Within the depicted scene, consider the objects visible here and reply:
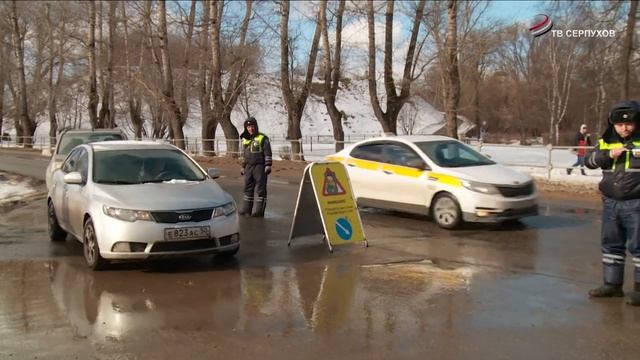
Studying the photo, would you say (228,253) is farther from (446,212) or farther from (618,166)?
(618,166)

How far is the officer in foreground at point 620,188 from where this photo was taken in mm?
5723

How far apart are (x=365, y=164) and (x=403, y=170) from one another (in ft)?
3.11

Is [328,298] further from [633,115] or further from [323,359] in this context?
[633,115]

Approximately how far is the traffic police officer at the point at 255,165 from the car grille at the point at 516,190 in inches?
161


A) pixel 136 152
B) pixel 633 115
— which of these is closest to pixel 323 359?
pixel 633 115

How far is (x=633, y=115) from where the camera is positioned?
573 centimetres

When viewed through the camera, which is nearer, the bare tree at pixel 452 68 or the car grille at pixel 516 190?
the car grille at pixel 516 190

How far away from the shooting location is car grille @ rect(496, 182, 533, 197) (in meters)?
10.1

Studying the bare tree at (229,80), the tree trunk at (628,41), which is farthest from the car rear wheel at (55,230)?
the tree trunk at (628,41)

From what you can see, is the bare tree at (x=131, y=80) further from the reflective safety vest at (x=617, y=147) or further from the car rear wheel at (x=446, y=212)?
the reflective safety vest at (x=617, y=147)

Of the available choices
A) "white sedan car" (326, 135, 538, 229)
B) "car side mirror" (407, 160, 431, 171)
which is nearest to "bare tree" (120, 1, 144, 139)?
"white sedan car" (326, 135, 538, 229)

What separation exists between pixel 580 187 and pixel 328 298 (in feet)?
40.3

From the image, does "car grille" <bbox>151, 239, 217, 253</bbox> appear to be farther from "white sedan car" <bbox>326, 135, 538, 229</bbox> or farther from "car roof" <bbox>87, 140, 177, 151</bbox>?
"white sedan car" <bbox>326, 135, 538, 229</bbox>

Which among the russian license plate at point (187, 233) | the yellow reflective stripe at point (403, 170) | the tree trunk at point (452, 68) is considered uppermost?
the tree trunk at point (452, 68)
